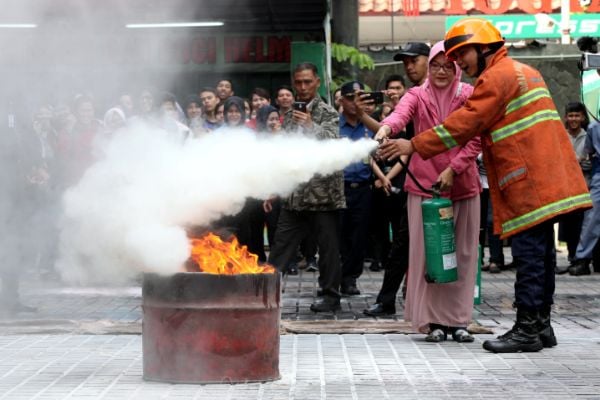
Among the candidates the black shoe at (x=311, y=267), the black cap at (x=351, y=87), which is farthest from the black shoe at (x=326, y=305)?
the black shoe at (x=311, y=267)

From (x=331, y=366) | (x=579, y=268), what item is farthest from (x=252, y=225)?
(x=331, y=366)

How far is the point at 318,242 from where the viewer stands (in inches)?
367

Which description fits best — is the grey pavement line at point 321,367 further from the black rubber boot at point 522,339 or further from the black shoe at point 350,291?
the black shoe at point 350,291

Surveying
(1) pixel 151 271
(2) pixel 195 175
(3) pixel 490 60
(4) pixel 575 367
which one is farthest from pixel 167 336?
(3) pixel 490 60

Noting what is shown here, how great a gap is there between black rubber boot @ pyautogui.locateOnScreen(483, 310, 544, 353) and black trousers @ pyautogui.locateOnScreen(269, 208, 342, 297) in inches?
92.4

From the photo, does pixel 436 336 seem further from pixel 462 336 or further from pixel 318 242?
pixel 318 242

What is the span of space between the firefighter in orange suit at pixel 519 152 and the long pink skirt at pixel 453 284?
0.40 meters

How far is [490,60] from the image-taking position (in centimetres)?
737

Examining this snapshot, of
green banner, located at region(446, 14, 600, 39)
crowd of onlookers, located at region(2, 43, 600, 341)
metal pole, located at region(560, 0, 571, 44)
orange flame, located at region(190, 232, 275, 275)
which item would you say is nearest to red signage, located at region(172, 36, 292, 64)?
crowd of onlookers, located at region(2, 43, 600, 341)

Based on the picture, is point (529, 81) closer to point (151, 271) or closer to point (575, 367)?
point (575, 367)

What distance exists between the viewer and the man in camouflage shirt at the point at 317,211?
30.0ft

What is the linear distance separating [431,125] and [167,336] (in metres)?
2.69

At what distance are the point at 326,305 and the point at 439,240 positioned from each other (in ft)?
7.16

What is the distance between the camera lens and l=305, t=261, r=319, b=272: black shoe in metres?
13.4
